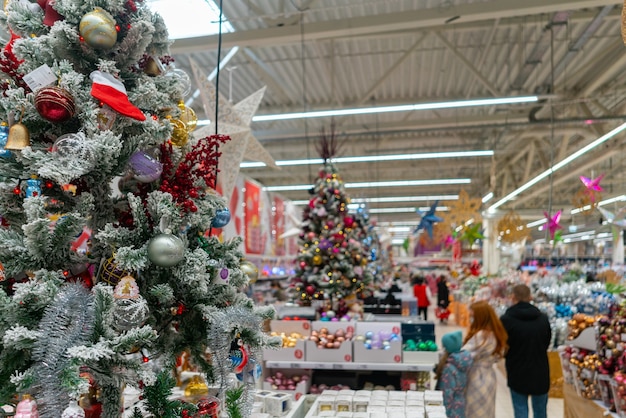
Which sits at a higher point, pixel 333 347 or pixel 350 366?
pixel 333 347

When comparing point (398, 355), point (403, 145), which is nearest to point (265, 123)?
point (403, 145)

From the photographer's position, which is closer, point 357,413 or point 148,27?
point 148,27

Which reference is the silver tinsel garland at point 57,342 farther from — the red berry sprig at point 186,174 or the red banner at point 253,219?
the red banner at point 253,219

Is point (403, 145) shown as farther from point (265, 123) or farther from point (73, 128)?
point (73, 128)

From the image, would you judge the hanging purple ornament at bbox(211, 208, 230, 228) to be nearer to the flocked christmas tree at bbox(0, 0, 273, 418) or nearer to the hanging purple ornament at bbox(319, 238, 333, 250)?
the flocked christmas tree at bbox(0, 0, 273, 418)

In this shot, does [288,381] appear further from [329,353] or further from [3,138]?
[3,138]

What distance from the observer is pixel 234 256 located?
6.71ft

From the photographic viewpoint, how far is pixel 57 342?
4.55ft

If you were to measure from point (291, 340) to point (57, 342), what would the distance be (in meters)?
3.77

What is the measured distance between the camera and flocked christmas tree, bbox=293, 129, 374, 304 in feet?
22.4

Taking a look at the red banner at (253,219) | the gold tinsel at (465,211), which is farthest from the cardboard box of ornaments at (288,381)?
the gold tinsel at (465,211)

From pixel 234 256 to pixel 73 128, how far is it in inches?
30.1

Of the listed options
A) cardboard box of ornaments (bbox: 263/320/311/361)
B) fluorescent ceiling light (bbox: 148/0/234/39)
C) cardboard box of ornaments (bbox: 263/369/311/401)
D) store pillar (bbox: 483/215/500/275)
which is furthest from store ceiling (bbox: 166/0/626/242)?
store pillar (bbox: 483/215/500/275)

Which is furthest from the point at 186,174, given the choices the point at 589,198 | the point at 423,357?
the point at 589,198
